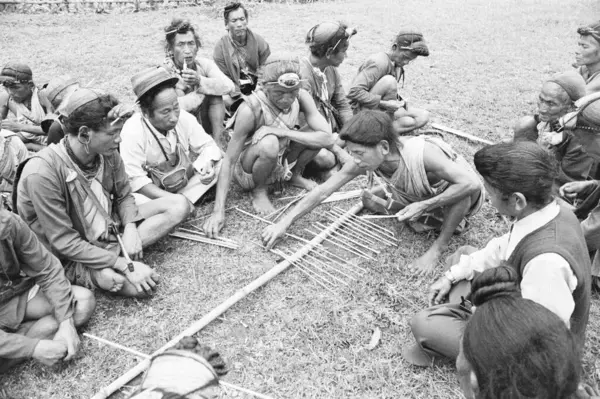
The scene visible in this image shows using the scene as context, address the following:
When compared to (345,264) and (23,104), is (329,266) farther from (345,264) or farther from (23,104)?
(23,104)

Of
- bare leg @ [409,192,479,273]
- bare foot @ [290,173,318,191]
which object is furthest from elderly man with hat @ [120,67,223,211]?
bare leg @ [409,192,479,273]

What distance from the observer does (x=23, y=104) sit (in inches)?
199

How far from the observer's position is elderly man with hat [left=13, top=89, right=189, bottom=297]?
9.75 feet

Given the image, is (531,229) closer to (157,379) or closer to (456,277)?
(456,277)

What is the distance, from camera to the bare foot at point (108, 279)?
10.4ft

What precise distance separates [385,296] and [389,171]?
3.19ft

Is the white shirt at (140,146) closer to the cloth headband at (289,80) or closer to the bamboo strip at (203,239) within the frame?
the bamboo strip at (203,239)

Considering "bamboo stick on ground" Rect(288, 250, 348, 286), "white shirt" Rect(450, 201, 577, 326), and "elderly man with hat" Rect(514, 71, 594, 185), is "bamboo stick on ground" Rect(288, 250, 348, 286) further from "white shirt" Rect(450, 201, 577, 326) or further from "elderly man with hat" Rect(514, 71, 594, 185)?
"elderly man with hat" Rect(514, 71, 594, 185)

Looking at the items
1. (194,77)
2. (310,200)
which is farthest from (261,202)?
(194,77)

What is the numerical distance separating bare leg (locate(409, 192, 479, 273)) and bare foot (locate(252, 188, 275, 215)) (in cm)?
138

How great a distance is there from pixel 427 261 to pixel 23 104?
4400 mm

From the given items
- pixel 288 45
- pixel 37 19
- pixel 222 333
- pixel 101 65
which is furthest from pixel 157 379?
pixel 37 19

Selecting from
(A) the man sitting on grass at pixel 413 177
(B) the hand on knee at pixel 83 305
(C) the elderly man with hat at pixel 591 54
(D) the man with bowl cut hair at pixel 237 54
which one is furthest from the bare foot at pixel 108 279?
(C) the elderly man with hat at pixel 591 54

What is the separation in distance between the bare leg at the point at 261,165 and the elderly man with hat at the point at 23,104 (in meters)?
2.30
